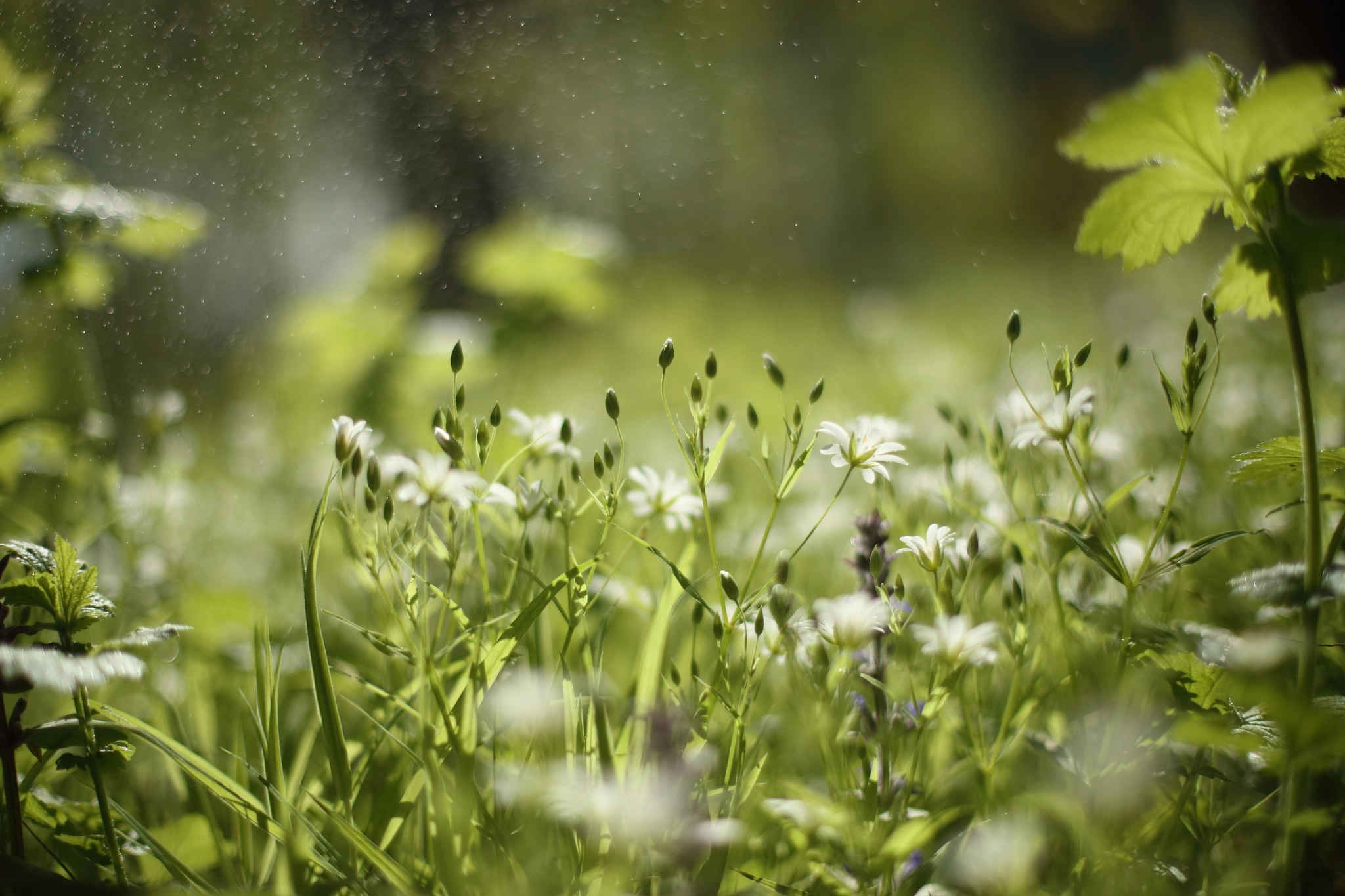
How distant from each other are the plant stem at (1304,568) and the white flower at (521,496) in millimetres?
734

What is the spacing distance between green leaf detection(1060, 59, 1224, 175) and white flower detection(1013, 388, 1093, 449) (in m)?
0.26

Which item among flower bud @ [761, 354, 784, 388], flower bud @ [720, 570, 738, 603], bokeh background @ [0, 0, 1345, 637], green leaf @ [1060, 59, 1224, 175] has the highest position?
bokeh background @ [0, 0, 1345, 637]

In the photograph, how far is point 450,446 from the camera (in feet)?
2.49

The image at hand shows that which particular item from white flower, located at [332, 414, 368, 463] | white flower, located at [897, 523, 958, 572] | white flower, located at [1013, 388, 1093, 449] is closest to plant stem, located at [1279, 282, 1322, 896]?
white flower, located at [1013, 388, 1093, 449]

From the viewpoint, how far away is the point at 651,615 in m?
1.09

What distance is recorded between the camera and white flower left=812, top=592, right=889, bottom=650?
0.68 metres

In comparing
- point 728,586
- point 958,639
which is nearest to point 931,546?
point 958,639

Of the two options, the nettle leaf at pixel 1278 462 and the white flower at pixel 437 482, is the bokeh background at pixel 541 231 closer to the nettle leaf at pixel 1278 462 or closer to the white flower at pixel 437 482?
the nettle leaf at pixel 1278 462

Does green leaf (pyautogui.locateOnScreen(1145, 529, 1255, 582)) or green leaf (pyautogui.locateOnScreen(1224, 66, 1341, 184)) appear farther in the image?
green leaf (pyautogui.locateOnScreen(1145, 529, 1255, 582))

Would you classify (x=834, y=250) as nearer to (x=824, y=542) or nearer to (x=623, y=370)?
(x=623, y=370)

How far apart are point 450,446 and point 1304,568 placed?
850 millimetres

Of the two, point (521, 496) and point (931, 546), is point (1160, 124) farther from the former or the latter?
point (521, 496)

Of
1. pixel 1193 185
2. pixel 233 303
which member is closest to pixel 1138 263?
pixel 1193 185

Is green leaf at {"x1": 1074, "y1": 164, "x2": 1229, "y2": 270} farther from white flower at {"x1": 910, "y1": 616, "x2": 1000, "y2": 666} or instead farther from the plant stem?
white flower at {"x1": 910, "y1": 616, "x2": 1000, "y2": 666}
